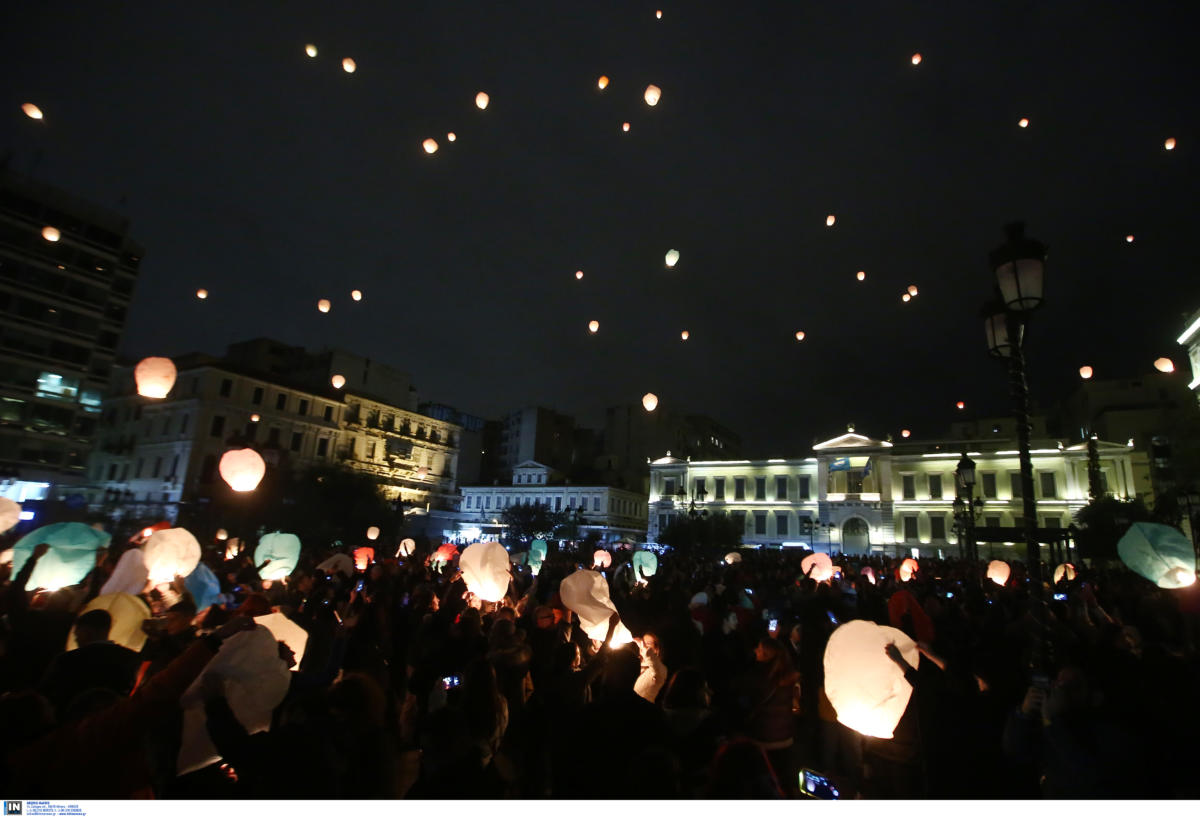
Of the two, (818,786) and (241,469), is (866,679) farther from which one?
(241,469)

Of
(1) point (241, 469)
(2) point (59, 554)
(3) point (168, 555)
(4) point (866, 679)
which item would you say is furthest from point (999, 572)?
(2) point (59, 554)

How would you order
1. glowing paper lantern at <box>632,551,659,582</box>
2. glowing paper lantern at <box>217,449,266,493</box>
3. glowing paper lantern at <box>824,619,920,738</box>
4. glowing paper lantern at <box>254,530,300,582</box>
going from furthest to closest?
glowing paper lantern at <box>632,551,659,582</box>
glowing paper lantern at <box>254,530,300,582</box>
glowing paper lantern at <box>217,449,266,493</box>
glowing paper lantern at <box>824,619,920,738</box>

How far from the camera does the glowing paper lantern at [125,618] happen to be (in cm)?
479

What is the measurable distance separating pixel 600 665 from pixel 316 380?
56.5 m

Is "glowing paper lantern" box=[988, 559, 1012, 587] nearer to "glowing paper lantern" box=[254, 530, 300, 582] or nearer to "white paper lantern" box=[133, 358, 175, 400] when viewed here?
"glowing paper lantern" box=[254, 530, 300, 582]

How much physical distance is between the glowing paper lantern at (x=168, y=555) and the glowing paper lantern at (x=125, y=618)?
2.16 metres

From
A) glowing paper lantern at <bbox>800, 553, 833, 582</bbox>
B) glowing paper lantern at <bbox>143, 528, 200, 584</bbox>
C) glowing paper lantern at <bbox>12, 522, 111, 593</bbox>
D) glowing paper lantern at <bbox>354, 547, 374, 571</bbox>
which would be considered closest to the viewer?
glowing paper lantern at <bbox>12, 522, 111, 593</bbox>

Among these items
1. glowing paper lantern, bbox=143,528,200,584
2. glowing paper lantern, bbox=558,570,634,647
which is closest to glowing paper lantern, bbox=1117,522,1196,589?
glowing paper lantern, bbox=558,570,634,647

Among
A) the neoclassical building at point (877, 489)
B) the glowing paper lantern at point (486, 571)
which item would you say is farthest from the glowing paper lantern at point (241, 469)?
the neoclassical building at point (877, 489)

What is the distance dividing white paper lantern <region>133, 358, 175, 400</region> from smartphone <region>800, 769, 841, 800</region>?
10.5 meters

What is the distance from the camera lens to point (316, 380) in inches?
2160

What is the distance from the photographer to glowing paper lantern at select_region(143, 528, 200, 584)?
22.6 feet

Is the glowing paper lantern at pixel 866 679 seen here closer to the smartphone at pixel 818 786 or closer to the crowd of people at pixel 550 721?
the crowd of people at pixel 550 721
